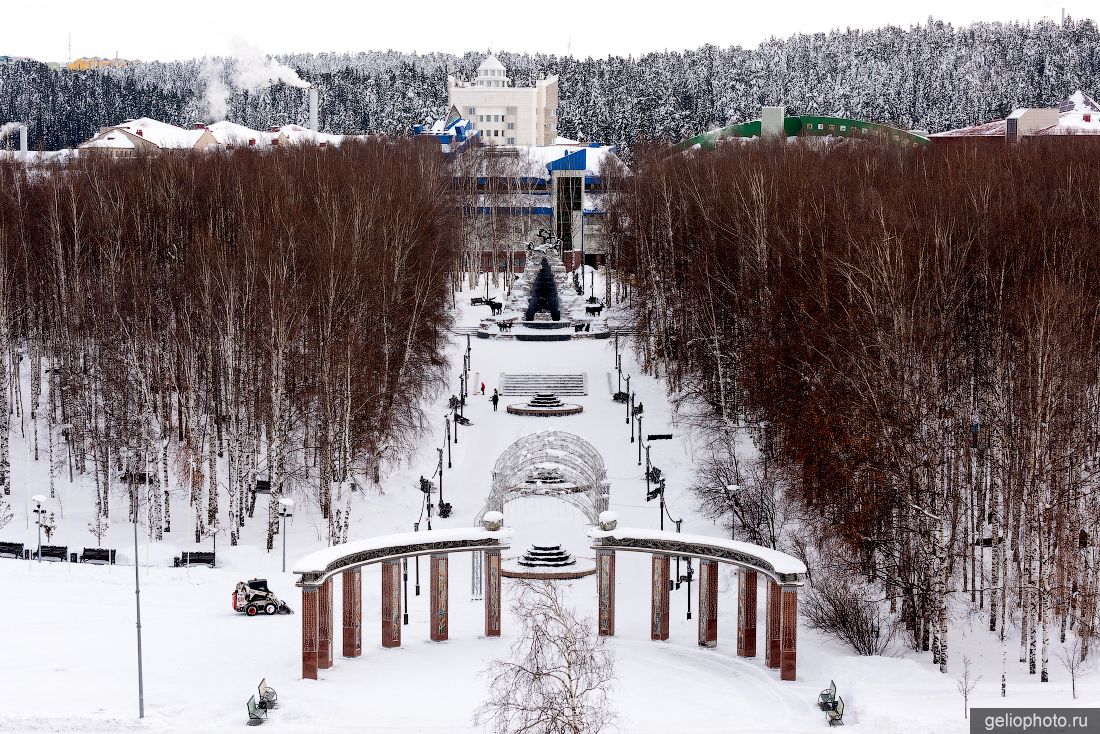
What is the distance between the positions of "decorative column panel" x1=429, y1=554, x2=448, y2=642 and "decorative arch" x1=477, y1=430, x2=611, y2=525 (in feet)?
24.6

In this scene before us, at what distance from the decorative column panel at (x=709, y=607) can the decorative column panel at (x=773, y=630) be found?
1.81 m

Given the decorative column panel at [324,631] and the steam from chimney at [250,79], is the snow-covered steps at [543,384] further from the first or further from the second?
the steam from chimney at [250,79]

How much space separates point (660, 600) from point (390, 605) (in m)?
5.95

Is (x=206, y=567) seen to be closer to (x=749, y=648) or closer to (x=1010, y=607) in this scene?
(x=749, y=648)

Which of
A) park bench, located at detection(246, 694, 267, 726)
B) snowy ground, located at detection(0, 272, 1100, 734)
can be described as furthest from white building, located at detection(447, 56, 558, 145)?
park bench, located at detection(246, 694, 267, 726)

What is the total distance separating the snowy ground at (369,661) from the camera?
25.8 metres

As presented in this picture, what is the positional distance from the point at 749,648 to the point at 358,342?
52.3 ft

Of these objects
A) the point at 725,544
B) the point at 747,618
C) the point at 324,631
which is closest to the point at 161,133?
the point at 324,631

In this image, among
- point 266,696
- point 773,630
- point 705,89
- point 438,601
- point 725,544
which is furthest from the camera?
point 705,89

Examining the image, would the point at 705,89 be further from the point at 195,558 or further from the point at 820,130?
the point at 195,558

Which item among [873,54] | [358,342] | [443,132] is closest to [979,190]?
[358,342]

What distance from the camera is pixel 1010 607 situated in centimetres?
3253

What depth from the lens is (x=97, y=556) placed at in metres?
37.3

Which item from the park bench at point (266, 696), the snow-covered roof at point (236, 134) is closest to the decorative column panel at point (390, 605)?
the park bench at point (266, 696)
